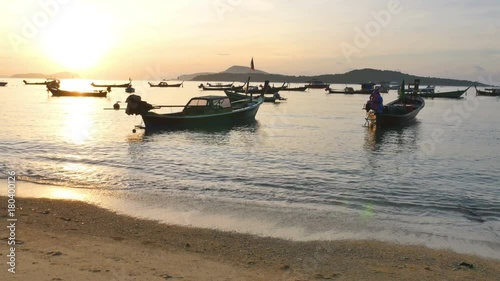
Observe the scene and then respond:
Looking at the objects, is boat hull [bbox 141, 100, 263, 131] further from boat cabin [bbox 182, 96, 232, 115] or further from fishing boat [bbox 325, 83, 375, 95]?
fishing boat [bbox 325, 83, 375, 95]

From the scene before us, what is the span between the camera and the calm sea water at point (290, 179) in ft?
32.3

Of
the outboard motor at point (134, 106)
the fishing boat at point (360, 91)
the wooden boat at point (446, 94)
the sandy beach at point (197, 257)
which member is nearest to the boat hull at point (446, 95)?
the wooden boat at point (446, 94)

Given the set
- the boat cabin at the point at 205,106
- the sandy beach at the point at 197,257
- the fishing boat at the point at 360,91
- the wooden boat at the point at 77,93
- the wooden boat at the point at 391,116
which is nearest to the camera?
the sandy beach at the point at 197,257

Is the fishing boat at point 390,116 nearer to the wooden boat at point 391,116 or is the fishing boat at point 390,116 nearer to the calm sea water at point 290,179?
the wooden boat at point 391,116

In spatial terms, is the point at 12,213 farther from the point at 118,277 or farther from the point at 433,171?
the point at 433,171

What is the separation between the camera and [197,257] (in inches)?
285

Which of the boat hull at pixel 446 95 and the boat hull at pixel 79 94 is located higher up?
the boat hull at pixel 446 95

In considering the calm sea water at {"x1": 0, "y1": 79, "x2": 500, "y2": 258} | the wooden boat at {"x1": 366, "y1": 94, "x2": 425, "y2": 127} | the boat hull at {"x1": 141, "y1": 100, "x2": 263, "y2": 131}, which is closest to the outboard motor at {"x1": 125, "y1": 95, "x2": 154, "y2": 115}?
the boat hull at {"x1": 141, "y1": 100, "x2": 263, "y2": 131}

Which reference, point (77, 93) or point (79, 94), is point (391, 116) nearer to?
point (79, 94)

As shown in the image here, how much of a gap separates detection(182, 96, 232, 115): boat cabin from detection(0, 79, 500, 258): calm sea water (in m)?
2.59

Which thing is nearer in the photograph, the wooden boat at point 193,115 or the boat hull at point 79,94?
the wooden boat at point 193,115

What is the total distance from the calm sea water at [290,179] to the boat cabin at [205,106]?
2.59m

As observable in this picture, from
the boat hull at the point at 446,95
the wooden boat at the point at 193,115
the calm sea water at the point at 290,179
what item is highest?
the boat hull at the point at 446,95

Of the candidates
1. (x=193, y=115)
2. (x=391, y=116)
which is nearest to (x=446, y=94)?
(x=391, y=116)
